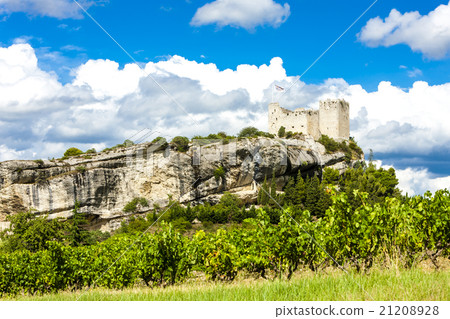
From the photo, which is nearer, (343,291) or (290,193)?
(343,291)

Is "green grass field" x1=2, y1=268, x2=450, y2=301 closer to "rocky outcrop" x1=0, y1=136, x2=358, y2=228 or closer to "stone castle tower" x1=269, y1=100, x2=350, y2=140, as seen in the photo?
"rocky outcrop" x1=0, y1=136, x2=358, y2=228

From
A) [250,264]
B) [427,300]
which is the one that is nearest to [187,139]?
[250,264]

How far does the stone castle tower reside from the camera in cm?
7325

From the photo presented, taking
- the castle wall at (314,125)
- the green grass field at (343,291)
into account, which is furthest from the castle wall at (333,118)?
the green grass field at (343,291)

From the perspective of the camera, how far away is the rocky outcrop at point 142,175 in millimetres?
58219

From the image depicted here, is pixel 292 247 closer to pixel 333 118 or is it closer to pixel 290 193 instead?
pixel 290 193

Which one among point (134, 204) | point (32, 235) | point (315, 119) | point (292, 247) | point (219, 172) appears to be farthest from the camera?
point (315, 119)

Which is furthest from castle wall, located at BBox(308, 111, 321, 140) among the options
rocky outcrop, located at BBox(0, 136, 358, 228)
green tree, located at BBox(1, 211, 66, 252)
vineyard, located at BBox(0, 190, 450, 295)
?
vineyard, located at BBox(0, 190, 450, 295)

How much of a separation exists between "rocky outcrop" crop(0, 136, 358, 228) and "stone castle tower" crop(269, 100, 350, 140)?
10235 mm

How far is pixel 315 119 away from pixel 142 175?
3271 centimetres

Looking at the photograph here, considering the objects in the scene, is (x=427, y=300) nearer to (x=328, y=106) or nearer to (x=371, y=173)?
(x=371, y=173)

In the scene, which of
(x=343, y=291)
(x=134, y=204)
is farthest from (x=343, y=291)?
(x=134, y=204)

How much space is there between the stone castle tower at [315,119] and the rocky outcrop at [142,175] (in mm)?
10235

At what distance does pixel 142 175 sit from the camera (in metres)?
63.9
